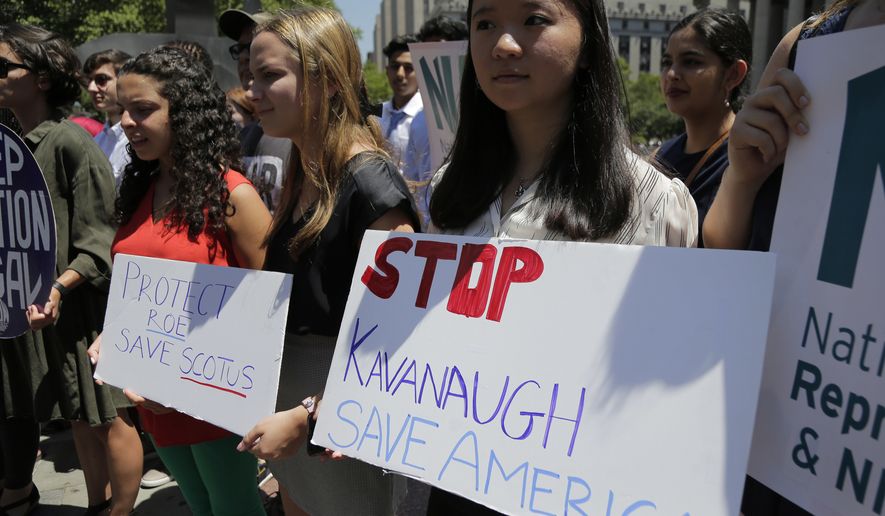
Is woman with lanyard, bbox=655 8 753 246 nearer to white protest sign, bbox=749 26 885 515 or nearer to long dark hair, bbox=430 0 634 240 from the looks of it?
long dark hair, bbox=430 0 634 240

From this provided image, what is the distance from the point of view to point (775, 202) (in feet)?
3.59

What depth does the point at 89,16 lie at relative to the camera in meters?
24.6

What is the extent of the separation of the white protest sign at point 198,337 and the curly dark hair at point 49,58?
4.30 feet

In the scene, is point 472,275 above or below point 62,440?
above

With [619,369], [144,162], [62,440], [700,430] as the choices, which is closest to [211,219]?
[144,162]

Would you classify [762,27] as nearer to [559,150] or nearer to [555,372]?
[559,150]

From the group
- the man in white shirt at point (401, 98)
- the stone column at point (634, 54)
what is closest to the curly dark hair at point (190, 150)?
the man in white shirt at point (401, 98)

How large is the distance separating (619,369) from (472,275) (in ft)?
1.12

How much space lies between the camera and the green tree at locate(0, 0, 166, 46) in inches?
955

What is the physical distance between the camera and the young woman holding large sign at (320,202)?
167 centimetres

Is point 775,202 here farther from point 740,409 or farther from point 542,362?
point 542,362

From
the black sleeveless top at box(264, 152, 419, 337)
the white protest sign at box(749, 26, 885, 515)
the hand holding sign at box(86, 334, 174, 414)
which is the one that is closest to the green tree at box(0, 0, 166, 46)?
the hand holding sign at box(86, 334, 174, 414)

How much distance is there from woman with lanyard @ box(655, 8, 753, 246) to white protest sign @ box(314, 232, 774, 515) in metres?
1.51

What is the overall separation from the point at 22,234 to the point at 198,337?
3.80 feet
